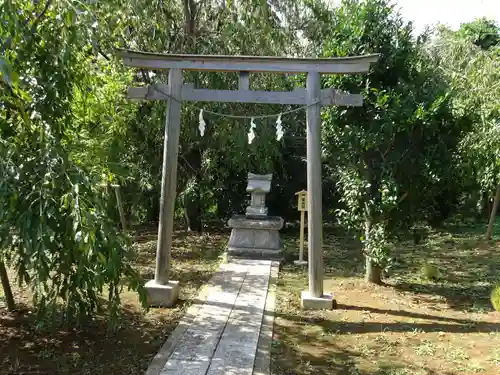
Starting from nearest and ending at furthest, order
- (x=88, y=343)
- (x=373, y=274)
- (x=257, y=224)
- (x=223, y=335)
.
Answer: (x=88, y=343)
(x=223, y=335)
(x=373, y=274)
(x=257, y=224)

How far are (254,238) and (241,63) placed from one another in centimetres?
411

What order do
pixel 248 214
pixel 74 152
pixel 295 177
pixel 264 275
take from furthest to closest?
pixel 295 177, pixel 248 214, pixel 264 275, pixel 74 152

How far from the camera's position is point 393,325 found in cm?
507

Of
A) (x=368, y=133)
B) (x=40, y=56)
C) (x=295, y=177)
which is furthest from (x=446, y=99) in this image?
(x=295, y=177)

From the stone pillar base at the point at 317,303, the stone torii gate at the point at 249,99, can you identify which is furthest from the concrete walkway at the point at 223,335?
the stone torii gate at the point at 249,99

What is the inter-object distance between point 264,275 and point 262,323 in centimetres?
230

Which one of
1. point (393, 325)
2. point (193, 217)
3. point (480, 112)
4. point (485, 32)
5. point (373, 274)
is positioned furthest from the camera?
point (485, 32)

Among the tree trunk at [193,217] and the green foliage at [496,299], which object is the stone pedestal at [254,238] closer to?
the tree trunk at [193,217]

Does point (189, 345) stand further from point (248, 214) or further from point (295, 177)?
point (295, 177)

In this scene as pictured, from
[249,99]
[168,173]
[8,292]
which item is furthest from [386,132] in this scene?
[8,292]

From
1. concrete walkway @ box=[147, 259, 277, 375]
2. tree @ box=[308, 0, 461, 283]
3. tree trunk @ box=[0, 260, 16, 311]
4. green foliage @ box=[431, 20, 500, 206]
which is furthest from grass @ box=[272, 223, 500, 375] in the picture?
tree trunk @ box=[0, 260, 16, 311]

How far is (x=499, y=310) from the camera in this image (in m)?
5.64

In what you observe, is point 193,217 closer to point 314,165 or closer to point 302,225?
point 302,225

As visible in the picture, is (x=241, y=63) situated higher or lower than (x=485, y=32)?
lower
